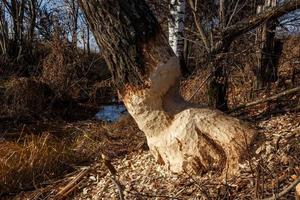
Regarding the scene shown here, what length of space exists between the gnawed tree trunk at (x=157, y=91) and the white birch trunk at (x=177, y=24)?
2848 mm

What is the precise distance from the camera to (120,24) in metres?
3.26

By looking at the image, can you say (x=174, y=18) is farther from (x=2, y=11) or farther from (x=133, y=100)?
(x=2, y=11)

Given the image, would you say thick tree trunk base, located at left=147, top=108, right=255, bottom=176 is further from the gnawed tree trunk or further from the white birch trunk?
the white birch trunk

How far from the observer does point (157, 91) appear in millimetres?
3363

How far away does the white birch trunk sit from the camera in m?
6.30

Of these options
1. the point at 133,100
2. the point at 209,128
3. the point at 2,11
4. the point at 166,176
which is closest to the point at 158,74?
the point at 133,100

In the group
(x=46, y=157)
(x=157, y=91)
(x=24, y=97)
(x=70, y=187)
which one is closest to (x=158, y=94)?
(x=157, y=91)

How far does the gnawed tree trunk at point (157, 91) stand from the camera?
128 inches

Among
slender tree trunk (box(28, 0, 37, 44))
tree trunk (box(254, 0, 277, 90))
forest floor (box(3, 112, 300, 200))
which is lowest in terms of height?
forest floor (box(3, 112, 300, 200))

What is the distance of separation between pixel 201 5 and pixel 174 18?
2.19 feet

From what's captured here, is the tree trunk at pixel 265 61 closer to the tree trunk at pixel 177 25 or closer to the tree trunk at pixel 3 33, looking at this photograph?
the tree trunk at pixel 177 25

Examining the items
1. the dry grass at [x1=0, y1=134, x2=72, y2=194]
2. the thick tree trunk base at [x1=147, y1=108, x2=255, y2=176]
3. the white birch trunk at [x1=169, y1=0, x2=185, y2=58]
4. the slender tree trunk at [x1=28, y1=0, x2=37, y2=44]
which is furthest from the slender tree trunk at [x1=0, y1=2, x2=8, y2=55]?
the thick tree trunk base at [x1=147, y1=108, x2=255, y2=176]

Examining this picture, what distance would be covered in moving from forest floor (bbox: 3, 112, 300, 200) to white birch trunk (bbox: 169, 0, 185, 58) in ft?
6.95

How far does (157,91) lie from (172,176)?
63 centimetres
